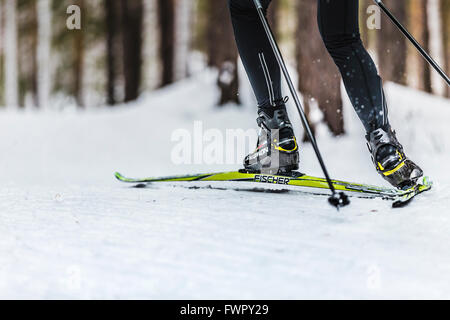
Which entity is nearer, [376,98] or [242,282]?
[242,282]

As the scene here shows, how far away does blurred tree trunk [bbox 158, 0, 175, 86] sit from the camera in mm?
Answer: 12477

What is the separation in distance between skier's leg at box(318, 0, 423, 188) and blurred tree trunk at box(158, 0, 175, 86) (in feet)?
34.2

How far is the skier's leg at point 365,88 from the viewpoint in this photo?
2.23 meters

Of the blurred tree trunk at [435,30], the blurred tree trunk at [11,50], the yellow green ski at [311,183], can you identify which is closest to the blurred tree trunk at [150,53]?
the blurred tree trunk at [11,50]

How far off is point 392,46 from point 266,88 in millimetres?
6980

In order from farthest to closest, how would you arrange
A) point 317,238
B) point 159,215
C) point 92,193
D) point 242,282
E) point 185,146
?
point 185,146, point 92,193, point 159,215, point 317,238, point 242,282

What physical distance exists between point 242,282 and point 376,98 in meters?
1.29

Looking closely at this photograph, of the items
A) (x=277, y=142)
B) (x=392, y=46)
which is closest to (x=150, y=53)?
(x=392, y=46)

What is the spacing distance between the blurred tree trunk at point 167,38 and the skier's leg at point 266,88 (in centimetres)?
996

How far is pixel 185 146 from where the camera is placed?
5973mm

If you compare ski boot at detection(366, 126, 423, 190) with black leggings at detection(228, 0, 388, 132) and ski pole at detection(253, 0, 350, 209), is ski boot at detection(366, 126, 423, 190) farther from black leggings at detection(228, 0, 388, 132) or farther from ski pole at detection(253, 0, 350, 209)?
ski pole at detection(253, 0, 350, 209)

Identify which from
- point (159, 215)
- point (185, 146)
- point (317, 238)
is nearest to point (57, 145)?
point (185, 146)

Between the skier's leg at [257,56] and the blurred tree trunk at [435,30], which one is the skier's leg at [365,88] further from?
the blurred tree trunk at [435,30]
